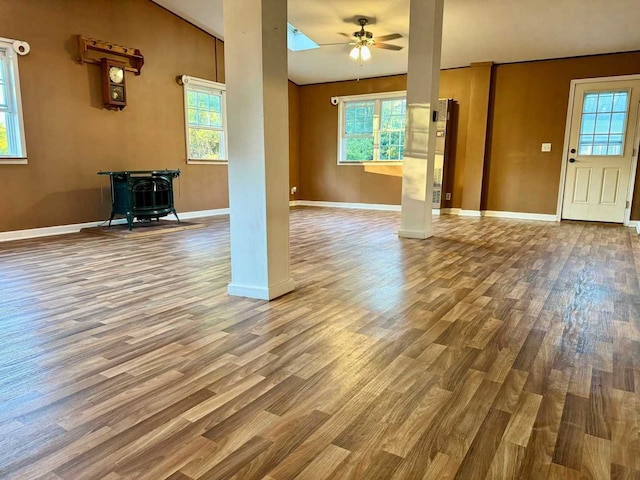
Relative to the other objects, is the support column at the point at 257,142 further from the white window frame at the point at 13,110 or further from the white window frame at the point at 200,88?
the white window frame at the point at 200,88

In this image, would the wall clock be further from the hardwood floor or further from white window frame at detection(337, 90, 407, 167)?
white window frame at detection(337, 90, 407, 167)

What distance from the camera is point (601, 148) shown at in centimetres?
617

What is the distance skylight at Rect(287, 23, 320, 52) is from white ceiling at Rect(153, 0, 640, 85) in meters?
0.21

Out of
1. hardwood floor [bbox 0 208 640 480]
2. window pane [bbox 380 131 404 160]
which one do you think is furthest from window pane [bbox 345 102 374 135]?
hardwood floor [bbox 0 208 640 480]

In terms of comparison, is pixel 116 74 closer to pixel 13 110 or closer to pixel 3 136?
pixel 13 110

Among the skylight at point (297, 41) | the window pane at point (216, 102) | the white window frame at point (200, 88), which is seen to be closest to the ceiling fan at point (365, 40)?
the skylight at point (297, 41)

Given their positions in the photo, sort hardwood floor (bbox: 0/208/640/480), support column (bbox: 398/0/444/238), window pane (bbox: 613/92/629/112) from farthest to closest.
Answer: window pane (bbox: 613/92/629/112) → support column (bbox: 398/0/444/238) → hardwood floor (bbox: 0/208/640/480)

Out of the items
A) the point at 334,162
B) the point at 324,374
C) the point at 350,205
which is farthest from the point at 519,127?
the point at 324,374

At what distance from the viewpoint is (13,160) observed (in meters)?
4.62

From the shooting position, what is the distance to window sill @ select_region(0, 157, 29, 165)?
4.55m

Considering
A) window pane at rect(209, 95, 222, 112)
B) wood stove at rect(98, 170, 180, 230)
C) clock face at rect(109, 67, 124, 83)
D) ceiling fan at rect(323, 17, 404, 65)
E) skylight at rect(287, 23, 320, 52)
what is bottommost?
wood stove at rect(98, 170, 180, 230)

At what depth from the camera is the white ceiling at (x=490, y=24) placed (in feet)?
16.9

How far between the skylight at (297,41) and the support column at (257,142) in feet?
15.4

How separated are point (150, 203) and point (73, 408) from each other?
426 cm
